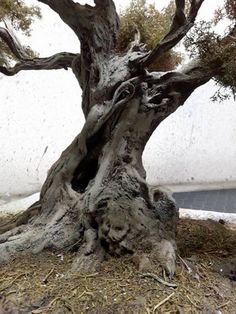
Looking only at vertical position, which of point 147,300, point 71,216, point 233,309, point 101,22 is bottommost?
point 233,309

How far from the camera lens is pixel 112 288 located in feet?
4.83

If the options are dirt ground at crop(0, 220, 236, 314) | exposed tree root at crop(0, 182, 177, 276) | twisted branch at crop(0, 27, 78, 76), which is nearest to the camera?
dirt ground at crop(0, 220, 236, 314)

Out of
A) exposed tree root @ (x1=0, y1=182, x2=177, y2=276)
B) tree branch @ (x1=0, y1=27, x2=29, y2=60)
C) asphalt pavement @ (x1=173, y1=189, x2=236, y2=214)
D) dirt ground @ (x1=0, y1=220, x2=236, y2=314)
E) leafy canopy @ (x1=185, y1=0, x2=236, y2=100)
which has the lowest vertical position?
asphalt pavement @ (x1=173, y1=189, x2=236, y2=214)

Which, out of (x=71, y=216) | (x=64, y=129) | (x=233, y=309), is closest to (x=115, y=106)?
(x=71, y=216)

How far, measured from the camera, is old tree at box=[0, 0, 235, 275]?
66.7 inches

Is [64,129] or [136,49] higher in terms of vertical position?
[136,49]

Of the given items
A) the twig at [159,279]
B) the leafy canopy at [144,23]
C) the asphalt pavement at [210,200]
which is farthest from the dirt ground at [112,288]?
the asphalt pavement at [210,200]

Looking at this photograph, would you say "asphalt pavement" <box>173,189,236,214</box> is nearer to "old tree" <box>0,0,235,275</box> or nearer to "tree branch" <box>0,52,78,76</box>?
"old tree" <box>0,0,235,275</box>

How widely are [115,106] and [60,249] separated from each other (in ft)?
2.18

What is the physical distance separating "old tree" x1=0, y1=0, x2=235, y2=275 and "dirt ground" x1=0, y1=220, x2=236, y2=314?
0.07m

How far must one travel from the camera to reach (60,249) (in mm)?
1754

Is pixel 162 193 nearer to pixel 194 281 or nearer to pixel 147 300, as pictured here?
pixel 194 281

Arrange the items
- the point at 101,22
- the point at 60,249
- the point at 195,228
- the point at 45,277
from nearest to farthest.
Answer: the point at 45,277
the point at 60,249
the point at 101,22
the point at 195,228

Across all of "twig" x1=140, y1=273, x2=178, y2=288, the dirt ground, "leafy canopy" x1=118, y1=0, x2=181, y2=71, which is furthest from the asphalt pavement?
"twig" x1=140, y1=273, x2=178, y2=288
